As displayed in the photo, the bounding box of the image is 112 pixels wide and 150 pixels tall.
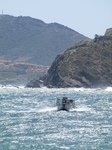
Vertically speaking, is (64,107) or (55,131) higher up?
(55,131)

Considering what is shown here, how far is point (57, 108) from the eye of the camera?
125438 mm

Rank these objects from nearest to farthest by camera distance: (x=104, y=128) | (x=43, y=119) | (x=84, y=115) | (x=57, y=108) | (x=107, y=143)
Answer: (x=107, y=143)
(x=104, y=128)
(x=43, y=119)
(x=84, y=115)
(x=57, y=108)

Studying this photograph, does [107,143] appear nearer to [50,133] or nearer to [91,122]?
[50,133]

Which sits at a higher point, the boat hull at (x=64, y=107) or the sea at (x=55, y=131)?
the sea at (x=55, y=131)

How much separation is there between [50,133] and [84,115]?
29369mm

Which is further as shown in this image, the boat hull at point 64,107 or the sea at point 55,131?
the boat hull at point 64,107

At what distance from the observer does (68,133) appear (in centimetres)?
8131

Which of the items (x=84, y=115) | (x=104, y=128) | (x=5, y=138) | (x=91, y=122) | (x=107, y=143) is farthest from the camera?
(x=84, y=115)

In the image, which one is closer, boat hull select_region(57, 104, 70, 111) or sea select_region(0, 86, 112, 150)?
sea select_region(0, 86, 112, 150)

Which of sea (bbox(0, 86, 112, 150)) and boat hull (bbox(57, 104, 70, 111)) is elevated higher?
sea (bbox(0, 86, 112, 150))

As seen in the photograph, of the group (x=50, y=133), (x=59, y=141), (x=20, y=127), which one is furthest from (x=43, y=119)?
(x=59, y=141)

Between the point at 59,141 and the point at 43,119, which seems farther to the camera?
the point at 43,119

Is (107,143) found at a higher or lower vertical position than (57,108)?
higher

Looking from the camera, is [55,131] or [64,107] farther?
[64,107]
